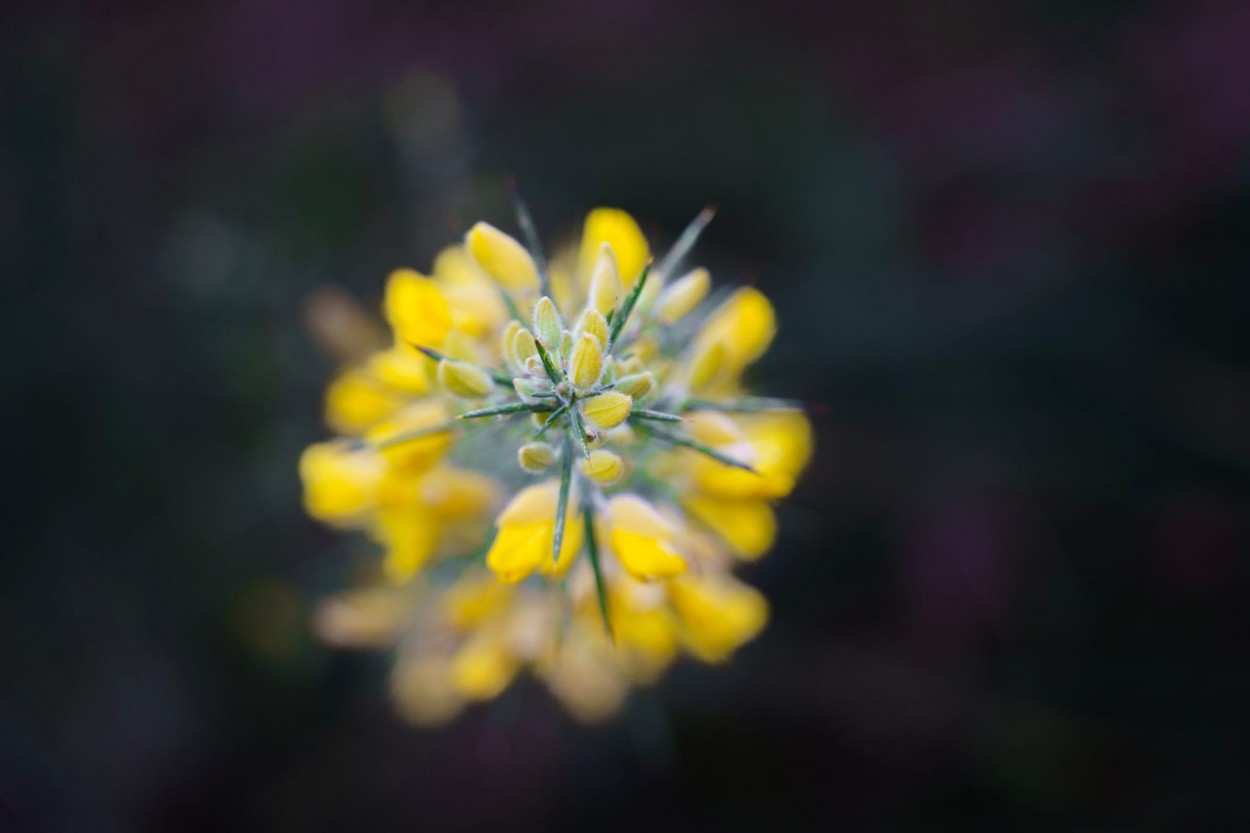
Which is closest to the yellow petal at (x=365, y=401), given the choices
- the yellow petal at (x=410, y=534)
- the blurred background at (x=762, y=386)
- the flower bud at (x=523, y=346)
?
the yellow petal at (x=410, y=534)

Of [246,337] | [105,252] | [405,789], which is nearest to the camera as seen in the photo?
[246,337]

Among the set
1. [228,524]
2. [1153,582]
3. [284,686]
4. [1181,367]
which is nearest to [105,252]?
[228,524]

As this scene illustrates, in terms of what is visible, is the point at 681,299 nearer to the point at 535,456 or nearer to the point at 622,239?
the point at 622,239

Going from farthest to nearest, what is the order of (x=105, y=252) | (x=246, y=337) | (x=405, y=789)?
(x=405, y=789), (x=105, y=252), (x=246, y=337)

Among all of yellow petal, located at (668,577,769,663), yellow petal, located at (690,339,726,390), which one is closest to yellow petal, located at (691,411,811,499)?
yellow petal, located at (690,339,726,390)

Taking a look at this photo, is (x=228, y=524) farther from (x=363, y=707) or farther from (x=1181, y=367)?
(x=1181, y=367)

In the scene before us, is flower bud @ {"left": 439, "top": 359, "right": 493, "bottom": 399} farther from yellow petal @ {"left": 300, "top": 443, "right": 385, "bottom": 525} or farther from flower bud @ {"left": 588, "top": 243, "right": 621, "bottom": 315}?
yellow petal @ {"left": 300, "top": 443, "right": 385, "bottom": 525}

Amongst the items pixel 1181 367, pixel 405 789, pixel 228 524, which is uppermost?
pixel 1181 367
